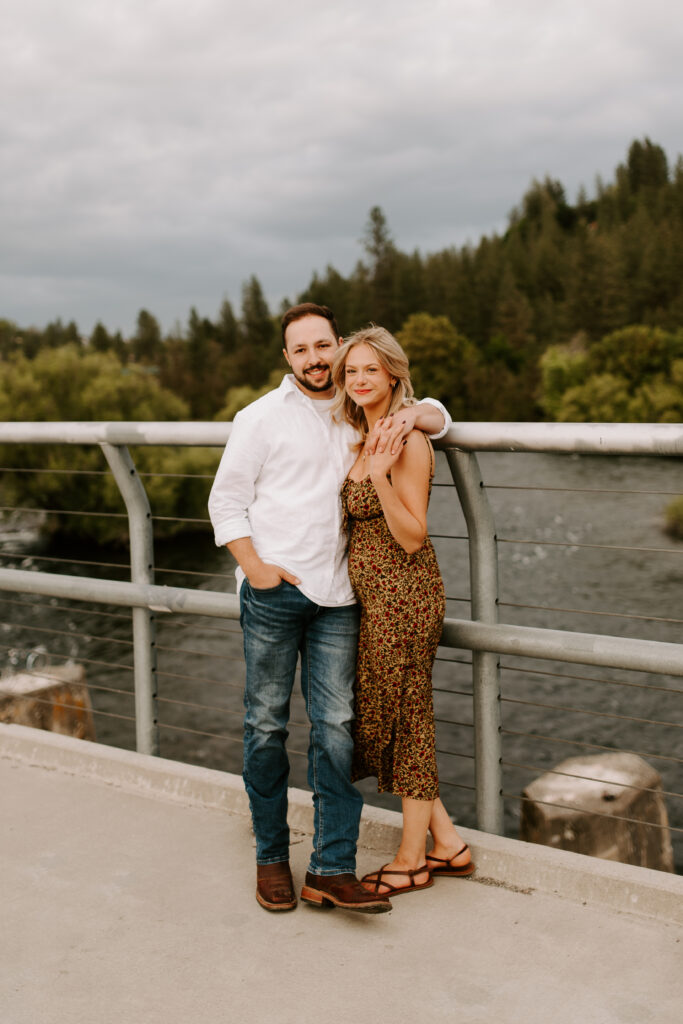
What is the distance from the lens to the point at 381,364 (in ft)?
8.26

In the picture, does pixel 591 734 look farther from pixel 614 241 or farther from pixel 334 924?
pixel 614 241

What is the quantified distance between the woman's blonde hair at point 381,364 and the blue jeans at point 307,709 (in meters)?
0.49

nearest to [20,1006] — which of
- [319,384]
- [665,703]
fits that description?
[319,384]

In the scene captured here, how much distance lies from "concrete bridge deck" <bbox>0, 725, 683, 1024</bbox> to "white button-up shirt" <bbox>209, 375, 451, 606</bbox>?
0.82 meters

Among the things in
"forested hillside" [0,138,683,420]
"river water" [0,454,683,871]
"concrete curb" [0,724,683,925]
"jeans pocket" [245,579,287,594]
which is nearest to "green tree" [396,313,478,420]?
"forested hillside" [0,138,683,420]

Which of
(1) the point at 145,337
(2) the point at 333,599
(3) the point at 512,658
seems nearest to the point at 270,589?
(2) the point at 333,599

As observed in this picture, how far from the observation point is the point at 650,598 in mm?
25672

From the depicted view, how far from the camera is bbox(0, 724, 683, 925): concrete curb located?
244 centimetres

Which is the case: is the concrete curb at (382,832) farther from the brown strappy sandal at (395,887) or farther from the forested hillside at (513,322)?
the forested hillside at (513,322)

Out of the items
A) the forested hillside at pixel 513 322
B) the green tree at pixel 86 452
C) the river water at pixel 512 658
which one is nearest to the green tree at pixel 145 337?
the forested hillside at pixel 513 322

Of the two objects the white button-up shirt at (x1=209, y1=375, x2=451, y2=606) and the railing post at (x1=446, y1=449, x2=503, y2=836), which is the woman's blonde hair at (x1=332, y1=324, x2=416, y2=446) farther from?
the railing post at (x1=446, y1=449, x2=503, y2=836)

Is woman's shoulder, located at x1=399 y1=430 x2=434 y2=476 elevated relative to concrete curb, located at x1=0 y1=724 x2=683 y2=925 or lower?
elevated

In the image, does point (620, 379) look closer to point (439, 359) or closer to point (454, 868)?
point (439, 359)

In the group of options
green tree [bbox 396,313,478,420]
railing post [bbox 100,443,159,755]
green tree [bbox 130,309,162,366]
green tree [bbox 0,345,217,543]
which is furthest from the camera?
green tree [bbox 130,309,162,366]
